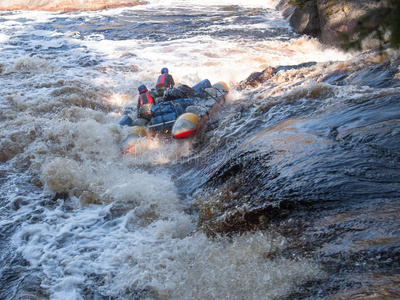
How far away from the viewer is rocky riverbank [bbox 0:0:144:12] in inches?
1217

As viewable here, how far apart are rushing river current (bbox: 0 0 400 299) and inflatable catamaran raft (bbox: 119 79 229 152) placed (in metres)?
0.27

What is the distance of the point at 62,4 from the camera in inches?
1266

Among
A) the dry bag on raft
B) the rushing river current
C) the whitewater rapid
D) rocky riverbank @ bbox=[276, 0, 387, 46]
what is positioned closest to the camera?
the rushing river current

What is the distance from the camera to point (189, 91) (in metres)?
7.80

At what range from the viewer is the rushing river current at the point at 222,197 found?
8.46ft

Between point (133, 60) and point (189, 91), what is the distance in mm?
6969

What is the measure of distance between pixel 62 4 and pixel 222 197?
35.6m

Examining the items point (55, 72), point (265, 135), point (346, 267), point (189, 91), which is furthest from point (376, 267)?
point (55, 72)

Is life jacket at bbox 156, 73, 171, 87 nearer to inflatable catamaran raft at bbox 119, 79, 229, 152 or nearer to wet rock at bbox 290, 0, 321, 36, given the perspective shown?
inflatable catamaran raft at bbox 119, 79, 229, 152

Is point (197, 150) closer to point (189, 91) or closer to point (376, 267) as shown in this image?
point (189, 91)

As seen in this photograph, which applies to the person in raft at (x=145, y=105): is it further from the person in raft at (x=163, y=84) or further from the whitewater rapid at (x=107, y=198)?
the whitewater rapid at (x=107, y=198)

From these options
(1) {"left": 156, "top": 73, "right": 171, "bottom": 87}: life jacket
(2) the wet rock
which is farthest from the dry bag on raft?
(2) the wet rock

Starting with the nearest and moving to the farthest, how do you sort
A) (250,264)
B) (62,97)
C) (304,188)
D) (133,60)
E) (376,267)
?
(376,267) → (250,264) → (304,188) → (62,97) → (133,60)

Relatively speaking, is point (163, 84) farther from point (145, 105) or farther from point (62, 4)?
point (62, 4)
